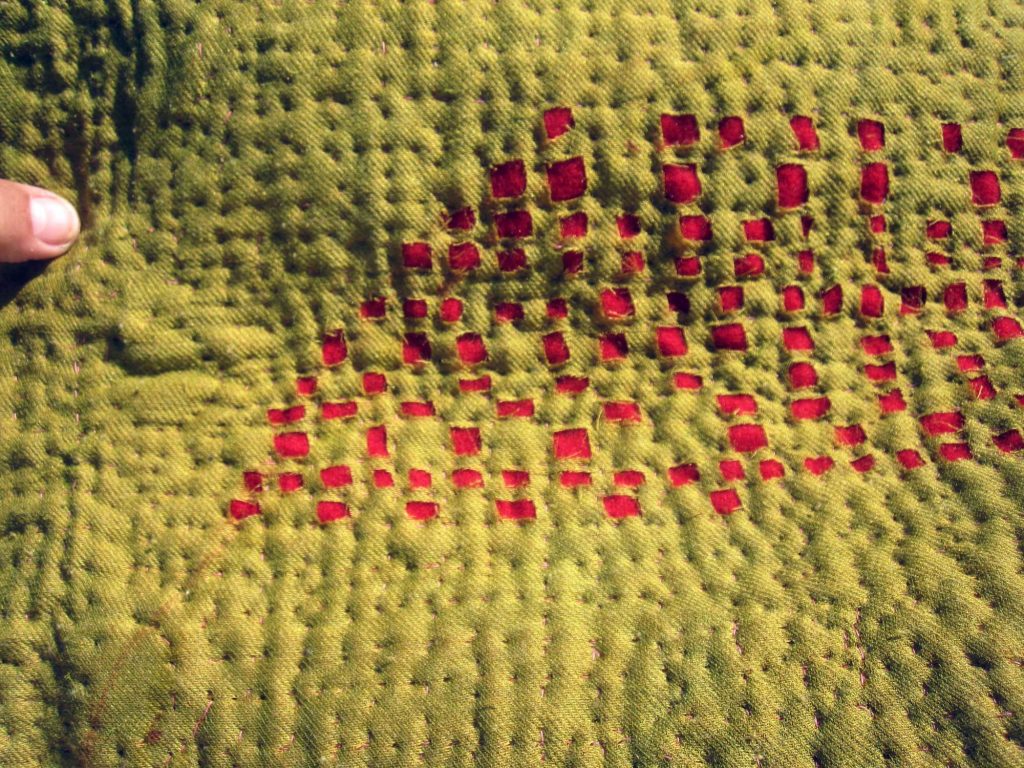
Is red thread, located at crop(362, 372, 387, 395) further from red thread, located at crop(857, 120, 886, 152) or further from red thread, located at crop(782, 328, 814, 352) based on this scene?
red thread, located at crop(857, 120, 886, 152)

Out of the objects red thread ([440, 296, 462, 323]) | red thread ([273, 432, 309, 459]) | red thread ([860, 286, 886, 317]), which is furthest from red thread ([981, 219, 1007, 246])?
red thread ([273, 432, 309, 459])

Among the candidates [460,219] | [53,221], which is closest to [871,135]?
[460,219]

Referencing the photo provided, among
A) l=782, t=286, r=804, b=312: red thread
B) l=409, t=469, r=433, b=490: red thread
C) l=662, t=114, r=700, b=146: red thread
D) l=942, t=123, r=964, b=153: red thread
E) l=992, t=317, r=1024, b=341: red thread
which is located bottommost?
l=409, t=469, r=433, b=490: red thread

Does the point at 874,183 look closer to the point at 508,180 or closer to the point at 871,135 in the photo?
the point at 871,135

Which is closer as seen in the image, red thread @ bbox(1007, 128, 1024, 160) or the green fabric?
the green fabric

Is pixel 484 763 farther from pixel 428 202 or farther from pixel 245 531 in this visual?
pixel 428 202

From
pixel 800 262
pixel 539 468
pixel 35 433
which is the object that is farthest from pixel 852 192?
pixel 35 433
